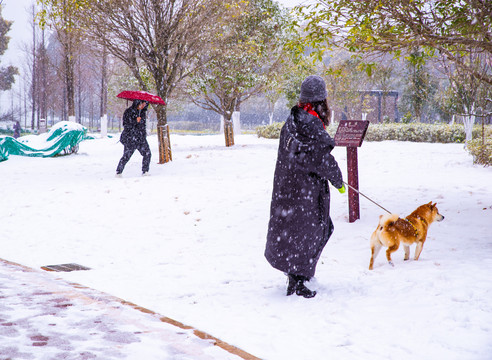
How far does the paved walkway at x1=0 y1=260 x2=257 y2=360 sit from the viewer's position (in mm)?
2900

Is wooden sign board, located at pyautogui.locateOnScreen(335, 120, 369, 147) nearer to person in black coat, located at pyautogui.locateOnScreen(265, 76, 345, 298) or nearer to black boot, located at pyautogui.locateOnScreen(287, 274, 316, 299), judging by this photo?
person in black coat, located at pyautogui.locateOnScreen(265, 76, 345, 298)

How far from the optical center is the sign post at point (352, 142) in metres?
6.94

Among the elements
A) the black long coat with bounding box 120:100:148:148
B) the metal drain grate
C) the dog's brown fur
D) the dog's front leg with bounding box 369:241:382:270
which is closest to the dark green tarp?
the black long coat with bounding box 120:100:148:148

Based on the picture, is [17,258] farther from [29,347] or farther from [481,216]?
[481,216]

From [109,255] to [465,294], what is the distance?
4693mm

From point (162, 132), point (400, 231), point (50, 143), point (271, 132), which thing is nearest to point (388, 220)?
point (400, 231)

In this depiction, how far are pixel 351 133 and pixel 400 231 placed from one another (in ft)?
8.03

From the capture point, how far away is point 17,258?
607cm

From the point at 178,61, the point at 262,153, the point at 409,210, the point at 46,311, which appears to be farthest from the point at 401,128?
the point at 46,311

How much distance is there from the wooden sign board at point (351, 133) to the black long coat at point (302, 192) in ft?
9.47

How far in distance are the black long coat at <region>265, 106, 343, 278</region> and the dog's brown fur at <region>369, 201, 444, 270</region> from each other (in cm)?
96

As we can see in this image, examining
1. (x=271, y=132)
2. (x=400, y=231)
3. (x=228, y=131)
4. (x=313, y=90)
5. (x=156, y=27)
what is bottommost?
(x=400, y=231)

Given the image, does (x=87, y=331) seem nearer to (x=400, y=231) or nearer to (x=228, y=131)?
(x=400, y=231)

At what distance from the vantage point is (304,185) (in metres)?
4.18
